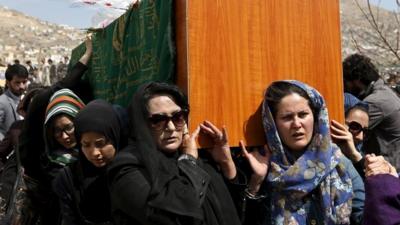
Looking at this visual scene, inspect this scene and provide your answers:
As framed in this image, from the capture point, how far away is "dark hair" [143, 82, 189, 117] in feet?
7.14

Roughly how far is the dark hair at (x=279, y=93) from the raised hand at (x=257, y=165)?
0.23 m

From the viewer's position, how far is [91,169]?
2.46m

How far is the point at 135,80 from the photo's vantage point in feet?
9.74

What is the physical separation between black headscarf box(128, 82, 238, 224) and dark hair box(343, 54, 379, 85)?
2.03 metres

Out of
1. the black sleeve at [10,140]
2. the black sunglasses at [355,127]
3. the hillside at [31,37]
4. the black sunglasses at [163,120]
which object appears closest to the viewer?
the black sunglasses at [163,120]

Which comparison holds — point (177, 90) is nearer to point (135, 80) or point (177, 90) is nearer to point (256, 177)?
point (256, 177)

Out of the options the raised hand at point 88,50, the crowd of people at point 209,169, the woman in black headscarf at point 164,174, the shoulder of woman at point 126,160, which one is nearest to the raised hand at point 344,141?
the crowd of people at point 209,169

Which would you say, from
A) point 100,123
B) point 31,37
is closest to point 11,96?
point 100,123

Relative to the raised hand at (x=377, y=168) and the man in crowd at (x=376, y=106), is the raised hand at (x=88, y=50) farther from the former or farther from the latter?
the raised hand at (x=377, y=168)

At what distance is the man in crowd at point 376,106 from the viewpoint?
12.0 feet

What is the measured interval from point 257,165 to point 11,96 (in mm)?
3652

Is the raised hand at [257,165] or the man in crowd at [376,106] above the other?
the man in crowd at [376,106]

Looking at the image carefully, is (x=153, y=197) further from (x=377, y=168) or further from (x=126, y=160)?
(x=377, y=168)

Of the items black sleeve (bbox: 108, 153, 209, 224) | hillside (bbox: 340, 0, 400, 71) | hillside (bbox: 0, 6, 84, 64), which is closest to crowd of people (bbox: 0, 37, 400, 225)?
black sleeve (bbox: 108, 153, 209, 224)
